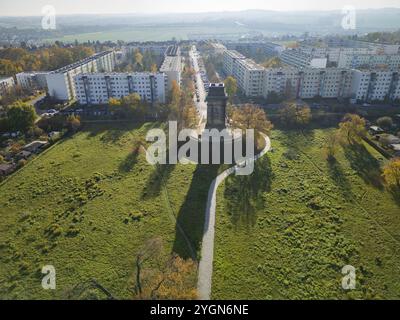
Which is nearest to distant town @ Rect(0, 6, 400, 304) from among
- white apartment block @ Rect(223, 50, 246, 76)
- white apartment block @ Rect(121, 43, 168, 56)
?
white apartment block @ Rect(223, 50, 246, 76)

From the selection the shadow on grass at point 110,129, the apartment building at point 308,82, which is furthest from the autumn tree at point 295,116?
the shadow on grass at point 110,129

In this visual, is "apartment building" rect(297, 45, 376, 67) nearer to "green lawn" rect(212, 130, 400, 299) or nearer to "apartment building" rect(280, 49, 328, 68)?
"apartment building" rect(280, 49, 328, 68)

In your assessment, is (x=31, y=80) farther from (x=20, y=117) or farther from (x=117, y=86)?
(x=20, y=117)

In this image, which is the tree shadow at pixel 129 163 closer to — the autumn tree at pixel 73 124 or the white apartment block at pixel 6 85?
the autumn tree at pixel 73 124

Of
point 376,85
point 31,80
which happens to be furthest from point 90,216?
point 376,85
